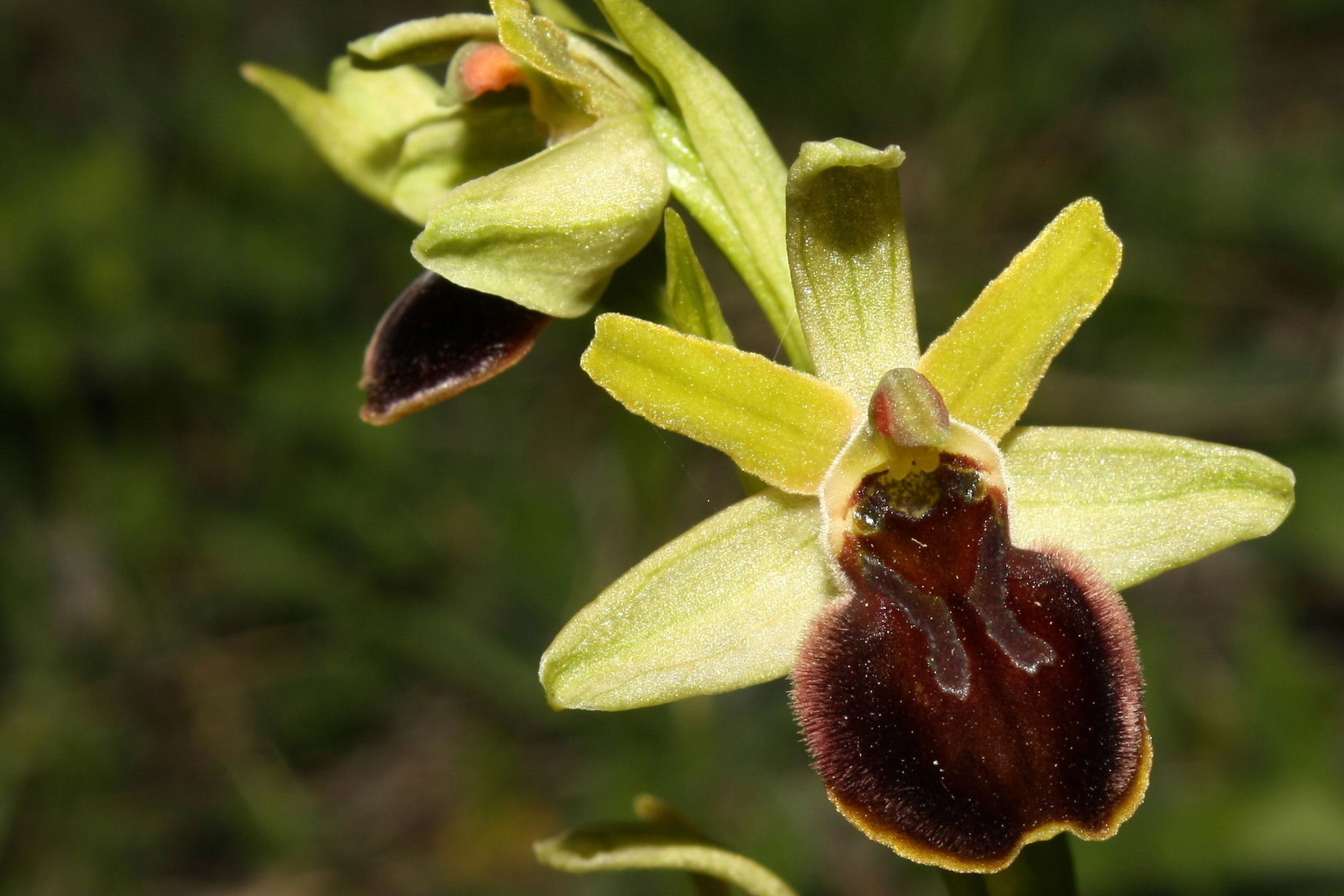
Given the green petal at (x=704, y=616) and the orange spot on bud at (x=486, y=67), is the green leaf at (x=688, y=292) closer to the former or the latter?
the green petal at (x=704, y=616)

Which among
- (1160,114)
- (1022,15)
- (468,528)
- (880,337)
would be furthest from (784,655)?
(1160,114)

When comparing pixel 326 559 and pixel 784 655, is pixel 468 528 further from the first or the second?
pixel 784 655

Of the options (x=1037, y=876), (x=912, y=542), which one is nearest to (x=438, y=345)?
(x=912, y=542)

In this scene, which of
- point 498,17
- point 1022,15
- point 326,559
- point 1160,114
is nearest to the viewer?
point 498,17

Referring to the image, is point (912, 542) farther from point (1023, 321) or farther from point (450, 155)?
point (450, 155)

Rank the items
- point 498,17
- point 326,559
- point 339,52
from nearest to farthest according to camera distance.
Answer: point 498,17 → point 326,559 → point 339,52

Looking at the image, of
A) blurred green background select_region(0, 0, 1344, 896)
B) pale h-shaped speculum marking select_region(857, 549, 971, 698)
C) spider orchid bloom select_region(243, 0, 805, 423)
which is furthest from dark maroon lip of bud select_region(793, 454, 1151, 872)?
blurred green background select_region(0, 0, 1344, 896)

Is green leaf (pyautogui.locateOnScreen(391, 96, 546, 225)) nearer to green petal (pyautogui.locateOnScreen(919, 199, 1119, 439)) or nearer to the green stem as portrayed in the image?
green petal (pyautogui.locateOnScreen(919, 199, 1119, 439))
